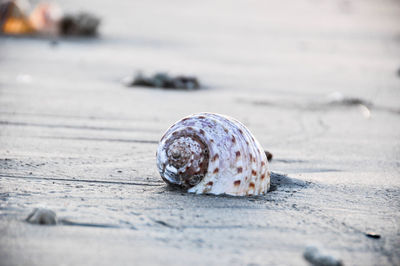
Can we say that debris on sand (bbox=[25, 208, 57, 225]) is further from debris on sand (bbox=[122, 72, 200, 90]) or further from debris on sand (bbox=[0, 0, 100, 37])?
debris on sand (bbox=[0, 0, 100, 37])

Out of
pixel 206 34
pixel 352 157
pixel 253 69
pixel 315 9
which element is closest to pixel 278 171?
pixel 352 157

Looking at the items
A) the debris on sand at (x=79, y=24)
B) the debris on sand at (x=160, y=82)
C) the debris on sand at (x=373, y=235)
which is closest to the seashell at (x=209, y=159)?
the debris on sand at (x=373, y=235)

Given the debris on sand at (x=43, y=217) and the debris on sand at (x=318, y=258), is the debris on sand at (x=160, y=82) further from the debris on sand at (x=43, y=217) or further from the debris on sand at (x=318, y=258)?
the debris on sand at (x=318, y=258)

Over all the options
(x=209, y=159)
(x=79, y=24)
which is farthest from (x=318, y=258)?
(x=79, y=24)

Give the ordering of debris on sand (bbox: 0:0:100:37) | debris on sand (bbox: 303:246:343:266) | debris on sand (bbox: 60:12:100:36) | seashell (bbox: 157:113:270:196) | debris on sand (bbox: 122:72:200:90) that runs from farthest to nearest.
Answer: debris on sand (bbox: 60:12:100:36), debris on sand (bbox: 0:0:100:37), debris on sand (bbox: 122:72:200:90), seashell (bbox: 157:113:270:196), debris on sand (bbox: 303:246:343:266)

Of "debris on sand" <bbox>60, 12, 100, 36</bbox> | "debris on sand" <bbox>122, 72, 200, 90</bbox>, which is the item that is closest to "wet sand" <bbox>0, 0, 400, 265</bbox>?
"debris on sand" <bbox>122, 72, 200, 90</bbox>

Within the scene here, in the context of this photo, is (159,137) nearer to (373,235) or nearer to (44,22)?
(373,235)
